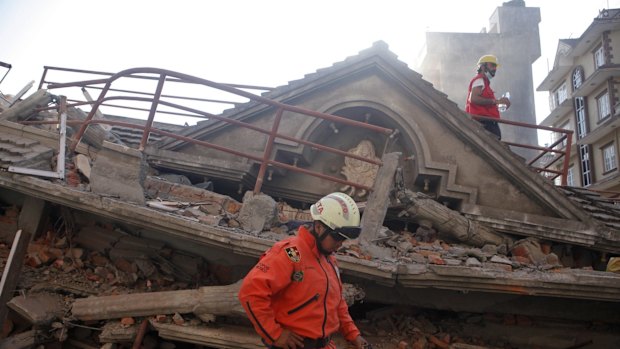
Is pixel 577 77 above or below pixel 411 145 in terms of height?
above

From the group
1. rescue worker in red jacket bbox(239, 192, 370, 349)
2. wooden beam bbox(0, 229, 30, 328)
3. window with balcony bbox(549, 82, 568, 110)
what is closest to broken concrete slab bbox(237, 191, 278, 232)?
rescue worker in red jacket bbox(239, 192, 370, 349)

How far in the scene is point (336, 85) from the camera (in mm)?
8586

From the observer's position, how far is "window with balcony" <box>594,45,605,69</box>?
85.3ft

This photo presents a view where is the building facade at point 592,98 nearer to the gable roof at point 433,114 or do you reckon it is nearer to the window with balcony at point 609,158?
the window with balcony at point 609,158

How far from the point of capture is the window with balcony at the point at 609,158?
82.3ft

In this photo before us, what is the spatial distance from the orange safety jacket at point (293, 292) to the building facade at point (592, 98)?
2595 centimetres

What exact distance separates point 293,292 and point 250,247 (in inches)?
62.9

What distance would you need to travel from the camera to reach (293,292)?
9.82ft

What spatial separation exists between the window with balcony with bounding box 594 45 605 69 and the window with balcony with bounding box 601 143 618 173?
5.27 meters

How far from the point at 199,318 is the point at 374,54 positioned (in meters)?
6.23

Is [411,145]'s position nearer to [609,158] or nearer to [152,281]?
[152,281]

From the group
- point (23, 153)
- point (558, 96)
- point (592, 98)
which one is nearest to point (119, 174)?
point (23, 153)

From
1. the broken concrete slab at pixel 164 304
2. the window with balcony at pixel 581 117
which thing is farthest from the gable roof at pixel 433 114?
the window with balcony at pixel 581 117

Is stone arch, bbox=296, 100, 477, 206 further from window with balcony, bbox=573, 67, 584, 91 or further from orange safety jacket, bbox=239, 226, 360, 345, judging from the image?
window with balcony, bbox=573, 67, 584, 91
